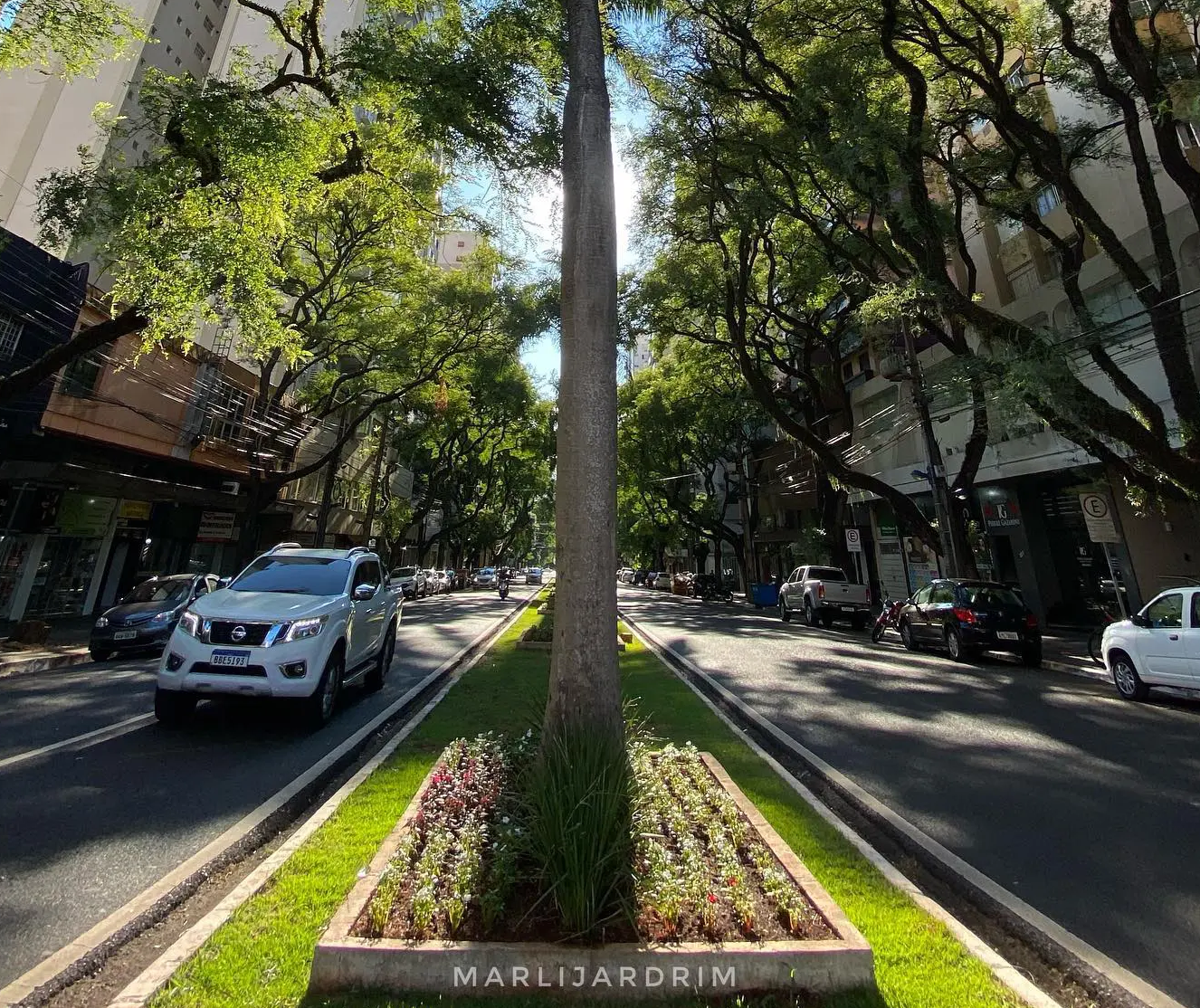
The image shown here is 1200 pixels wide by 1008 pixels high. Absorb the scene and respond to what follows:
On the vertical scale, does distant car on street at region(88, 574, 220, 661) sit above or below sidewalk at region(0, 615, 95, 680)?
above

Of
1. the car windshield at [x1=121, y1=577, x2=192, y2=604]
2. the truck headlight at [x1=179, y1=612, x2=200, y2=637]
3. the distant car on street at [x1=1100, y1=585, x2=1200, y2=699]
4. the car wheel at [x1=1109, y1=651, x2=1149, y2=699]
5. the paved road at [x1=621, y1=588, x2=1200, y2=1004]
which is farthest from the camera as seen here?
the car windshield at [x1=121, y1=577, x2=192, y2=604]

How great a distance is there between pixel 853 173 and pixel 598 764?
12335 mm

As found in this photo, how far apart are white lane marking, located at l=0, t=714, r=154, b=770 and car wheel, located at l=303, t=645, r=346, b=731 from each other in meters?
1.88

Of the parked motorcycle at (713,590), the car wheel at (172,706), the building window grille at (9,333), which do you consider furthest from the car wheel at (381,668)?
the parked motorcycle at (713,590)

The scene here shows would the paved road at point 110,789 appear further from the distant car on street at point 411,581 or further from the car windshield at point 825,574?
the distant car on street at point 411,581

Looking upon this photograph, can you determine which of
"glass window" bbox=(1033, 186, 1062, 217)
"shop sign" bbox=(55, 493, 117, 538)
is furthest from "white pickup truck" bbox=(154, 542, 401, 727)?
"glass window" bbox=(1033, 186, 1062, 217)

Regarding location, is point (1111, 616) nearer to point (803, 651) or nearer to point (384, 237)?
point (803, 651)

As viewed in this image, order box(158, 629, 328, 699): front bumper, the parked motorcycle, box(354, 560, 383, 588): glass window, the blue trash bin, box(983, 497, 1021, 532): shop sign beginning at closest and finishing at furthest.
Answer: box(158, 629, 328, 699): front bumper
box(354, 560, 383, 588): glass window
box(983, 497, 1021, 532): shop sign
the blue trash bin
the parked motorcycle

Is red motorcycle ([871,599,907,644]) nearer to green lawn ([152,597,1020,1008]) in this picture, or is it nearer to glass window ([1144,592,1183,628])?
glass window ([1144,592,1183,628])

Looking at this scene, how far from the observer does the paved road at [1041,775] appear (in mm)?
3488

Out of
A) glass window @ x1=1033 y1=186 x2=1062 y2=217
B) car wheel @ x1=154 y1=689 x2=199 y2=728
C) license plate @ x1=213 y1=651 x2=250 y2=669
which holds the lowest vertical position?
car wheel @ x1=154 y1=689 x2=199 y2=728

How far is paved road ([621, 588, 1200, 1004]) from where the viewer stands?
11.4 feet

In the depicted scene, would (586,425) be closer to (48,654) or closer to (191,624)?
(191,624)

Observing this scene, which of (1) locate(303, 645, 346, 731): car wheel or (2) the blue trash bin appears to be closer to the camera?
(1) locate(303, 645, 346, 731): car wheel
